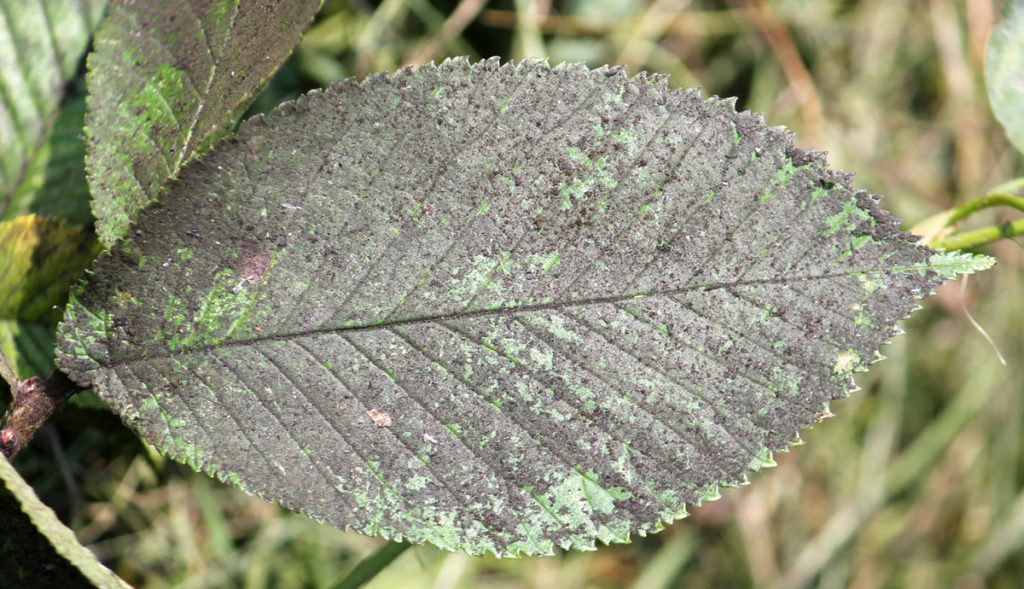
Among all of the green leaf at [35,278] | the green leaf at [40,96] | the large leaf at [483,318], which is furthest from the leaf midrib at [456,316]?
the green leaf at [40,96]

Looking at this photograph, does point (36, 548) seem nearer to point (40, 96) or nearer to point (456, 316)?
point (456, 316)

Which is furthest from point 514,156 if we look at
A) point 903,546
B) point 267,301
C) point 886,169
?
point 903,546

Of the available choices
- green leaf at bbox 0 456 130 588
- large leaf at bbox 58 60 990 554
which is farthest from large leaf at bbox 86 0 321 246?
green leaf at bbox 0 456 130 588

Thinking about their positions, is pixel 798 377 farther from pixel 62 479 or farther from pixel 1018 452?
pixel 1018 452

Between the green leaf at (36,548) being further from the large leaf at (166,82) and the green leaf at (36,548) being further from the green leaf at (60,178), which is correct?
the green leaf at (60,178)

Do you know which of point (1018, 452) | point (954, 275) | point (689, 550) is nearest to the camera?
point (954, 275)
